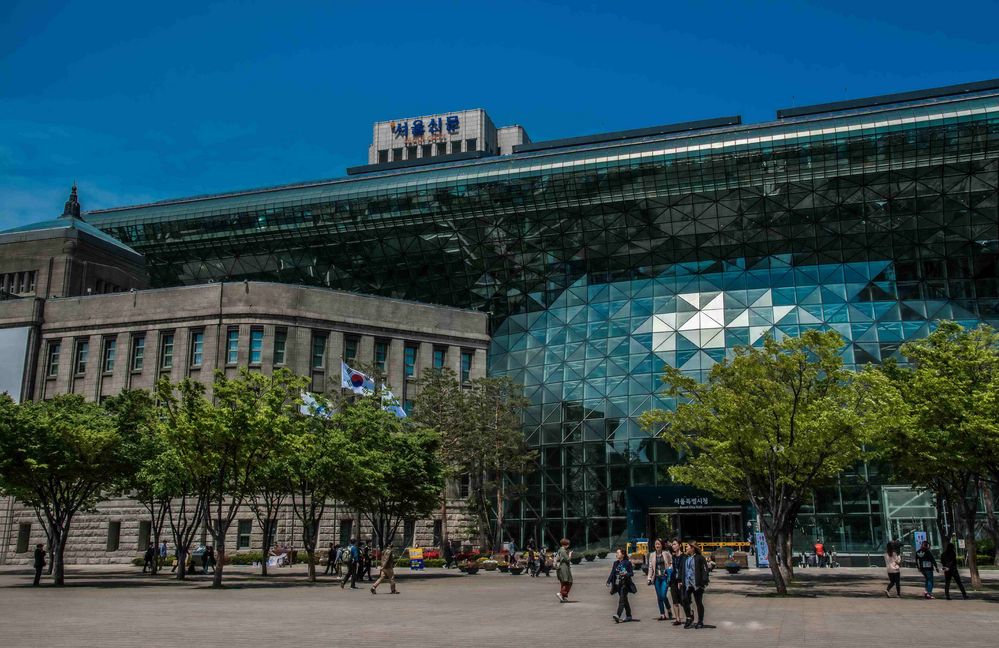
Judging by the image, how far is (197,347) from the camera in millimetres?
57812

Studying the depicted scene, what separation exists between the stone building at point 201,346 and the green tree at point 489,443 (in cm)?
398

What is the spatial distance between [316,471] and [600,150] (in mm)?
37243

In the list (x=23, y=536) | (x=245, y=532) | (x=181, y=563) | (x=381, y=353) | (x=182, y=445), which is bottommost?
(x=181, y=563)

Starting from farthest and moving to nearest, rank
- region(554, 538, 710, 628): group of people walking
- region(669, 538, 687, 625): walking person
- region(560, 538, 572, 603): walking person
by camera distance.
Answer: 1. region(560, 538, 572, 603): walking person
2. region(669, 538, 687, 625): walking person
3. region(554, 538, 710, 628): group of people walking

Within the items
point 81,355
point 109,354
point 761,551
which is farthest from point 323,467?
point 81,355

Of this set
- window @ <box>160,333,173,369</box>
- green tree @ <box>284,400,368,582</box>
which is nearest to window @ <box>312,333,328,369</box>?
window @ <box>160,333,173,369</box>

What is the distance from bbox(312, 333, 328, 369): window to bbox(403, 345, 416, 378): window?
5.66 meters

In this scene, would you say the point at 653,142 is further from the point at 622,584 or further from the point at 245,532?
the point at 622,584

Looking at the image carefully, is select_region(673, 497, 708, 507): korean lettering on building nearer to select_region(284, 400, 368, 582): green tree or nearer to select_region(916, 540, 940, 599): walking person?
select_region(284, 400, 368, 582): green tree

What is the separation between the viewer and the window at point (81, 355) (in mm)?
59562

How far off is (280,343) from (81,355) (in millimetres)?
14046

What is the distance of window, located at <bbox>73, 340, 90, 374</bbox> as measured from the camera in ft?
195

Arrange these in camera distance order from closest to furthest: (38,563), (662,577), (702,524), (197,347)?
(662,577) < (38,563) < (197,347) < (702,524)

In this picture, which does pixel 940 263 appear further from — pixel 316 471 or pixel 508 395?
pixel 316 471
